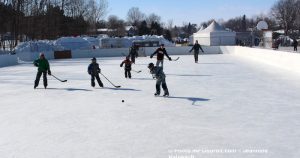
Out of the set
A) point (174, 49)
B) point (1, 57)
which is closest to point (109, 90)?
point (1, 57)

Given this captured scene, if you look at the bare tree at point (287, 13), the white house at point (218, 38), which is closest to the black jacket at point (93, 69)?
the white house at point (218, 38)

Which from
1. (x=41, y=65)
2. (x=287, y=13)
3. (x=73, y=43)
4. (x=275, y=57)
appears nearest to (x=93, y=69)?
(x=41, y=65)

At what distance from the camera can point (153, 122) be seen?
269 inches

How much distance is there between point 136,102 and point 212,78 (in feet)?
18.1

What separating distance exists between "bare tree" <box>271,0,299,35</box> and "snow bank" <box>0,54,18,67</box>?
223 feet

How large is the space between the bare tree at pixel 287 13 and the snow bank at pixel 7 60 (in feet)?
223

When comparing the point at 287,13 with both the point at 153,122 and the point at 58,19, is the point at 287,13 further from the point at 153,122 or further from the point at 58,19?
the point at 153,122

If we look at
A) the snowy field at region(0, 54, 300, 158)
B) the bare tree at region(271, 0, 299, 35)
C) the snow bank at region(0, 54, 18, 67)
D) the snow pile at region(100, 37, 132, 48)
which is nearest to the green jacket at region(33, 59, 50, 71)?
the snowy field at region(0, 54, 300, 158)

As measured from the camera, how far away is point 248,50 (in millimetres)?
26312

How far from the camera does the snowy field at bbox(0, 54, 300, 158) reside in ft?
16.8

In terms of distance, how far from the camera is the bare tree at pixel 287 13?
83.3m

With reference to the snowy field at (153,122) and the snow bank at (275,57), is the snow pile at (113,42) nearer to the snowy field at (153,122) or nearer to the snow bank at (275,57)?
the snow bank at (275,57)

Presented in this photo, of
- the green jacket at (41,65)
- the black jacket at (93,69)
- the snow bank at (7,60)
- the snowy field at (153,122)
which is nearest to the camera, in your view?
the snowy field at (153,122)

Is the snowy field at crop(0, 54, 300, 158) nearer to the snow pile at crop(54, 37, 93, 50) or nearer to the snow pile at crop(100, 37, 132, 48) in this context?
the snow pile at crop(54, 37, 93, 50)
